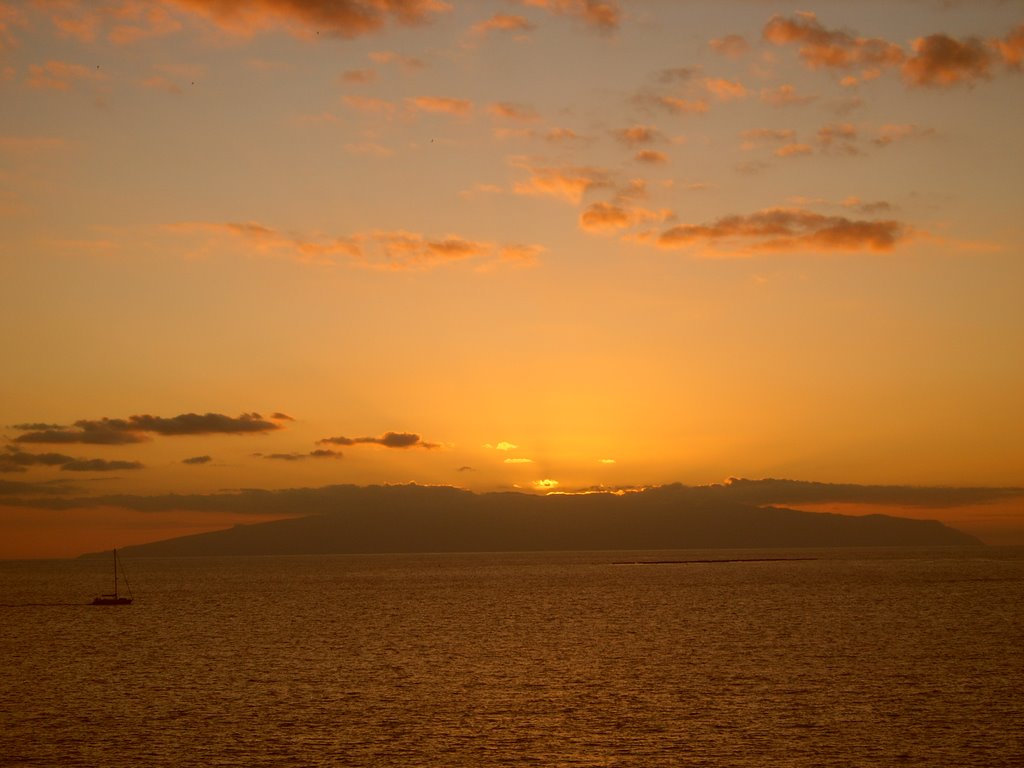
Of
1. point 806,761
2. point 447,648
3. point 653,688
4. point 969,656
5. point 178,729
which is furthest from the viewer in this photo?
point 447,648

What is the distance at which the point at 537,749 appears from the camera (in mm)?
59375

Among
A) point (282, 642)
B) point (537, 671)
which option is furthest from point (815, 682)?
point (282, 642)

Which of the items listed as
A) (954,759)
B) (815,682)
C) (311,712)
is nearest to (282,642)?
(311,712)

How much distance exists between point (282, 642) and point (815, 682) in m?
65.5

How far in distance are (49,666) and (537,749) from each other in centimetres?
6401

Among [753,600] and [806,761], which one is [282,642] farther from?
[753,600]

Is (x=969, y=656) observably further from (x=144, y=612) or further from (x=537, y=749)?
(x=144, y=612)

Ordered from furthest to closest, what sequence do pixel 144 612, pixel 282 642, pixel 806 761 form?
pixel 144 612, pixel 282 642, pixel 806 761

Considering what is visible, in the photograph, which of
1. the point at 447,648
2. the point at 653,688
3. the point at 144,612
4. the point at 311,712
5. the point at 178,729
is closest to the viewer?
the point at 178,729

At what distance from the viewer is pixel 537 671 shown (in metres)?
92.1

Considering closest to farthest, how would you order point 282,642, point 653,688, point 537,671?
point 653,688, point 537,671, point 282,642

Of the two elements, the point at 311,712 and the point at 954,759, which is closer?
the point at 954,759

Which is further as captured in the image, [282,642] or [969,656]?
[282,642]

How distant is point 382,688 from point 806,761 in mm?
37509
